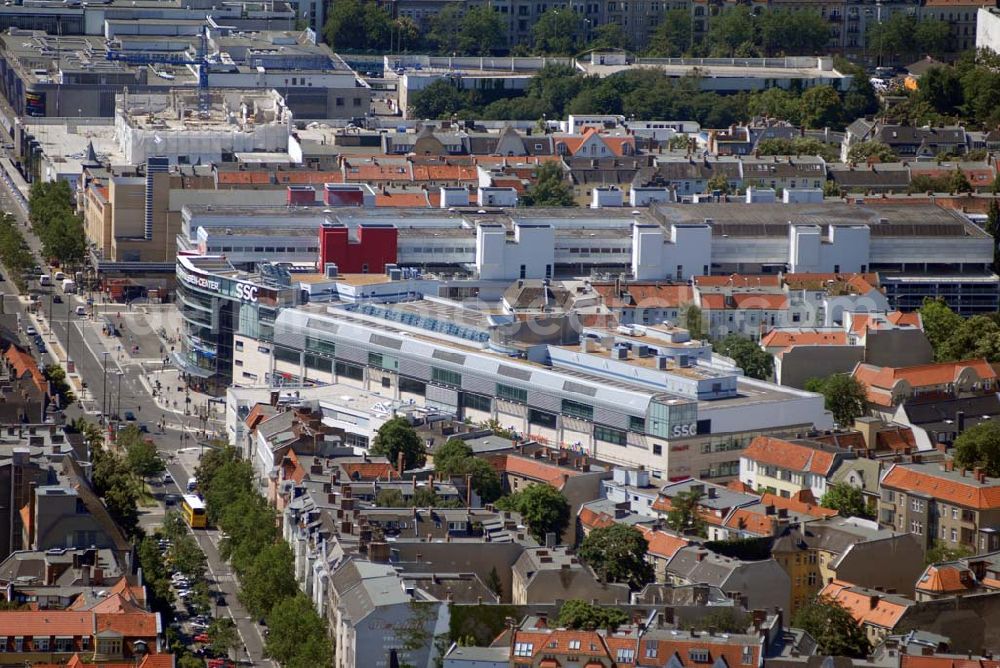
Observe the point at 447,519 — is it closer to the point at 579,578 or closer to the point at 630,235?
the point at 579,578

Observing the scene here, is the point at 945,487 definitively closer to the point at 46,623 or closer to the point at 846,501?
the point at 846,501

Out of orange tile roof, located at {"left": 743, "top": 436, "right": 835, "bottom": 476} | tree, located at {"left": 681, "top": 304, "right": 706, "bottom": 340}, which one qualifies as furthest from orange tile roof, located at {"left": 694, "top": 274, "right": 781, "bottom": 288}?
orange tile roof, located at {"left": 743, "top": 436, "right": 835, "bottom": 476}

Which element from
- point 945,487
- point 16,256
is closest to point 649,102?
point 16,256

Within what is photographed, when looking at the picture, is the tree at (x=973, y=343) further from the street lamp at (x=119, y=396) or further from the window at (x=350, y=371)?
the street lamp at (x=119, y=396)

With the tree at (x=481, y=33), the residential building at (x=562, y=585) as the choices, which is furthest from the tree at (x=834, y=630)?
the tree at (x=481, y=33)

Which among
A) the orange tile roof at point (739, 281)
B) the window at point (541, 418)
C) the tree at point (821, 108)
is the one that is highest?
the tree at point (821, 108)

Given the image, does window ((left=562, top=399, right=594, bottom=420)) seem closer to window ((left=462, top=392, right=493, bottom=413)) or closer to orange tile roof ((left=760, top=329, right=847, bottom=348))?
window ((left=462, top=392, right=493, bottom=413))

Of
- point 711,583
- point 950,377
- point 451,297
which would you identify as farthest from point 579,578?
point 451,297
